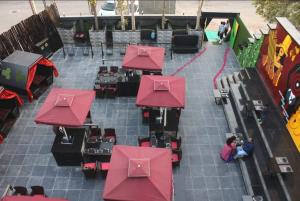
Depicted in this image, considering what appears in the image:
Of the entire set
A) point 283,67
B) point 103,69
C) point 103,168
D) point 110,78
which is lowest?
point 103,168

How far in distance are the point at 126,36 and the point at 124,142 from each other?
983 centimetres

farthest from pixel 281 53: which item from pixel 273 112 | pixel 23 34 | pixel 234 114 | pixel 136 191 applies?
pixel 23 34

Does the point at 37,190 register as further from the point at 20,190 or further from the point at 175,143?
the point at 175,143

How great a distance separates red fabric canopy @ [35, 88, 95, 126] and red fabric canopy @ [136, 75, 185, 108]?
9.30 feet

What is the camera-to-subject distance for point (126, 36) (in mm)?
22484

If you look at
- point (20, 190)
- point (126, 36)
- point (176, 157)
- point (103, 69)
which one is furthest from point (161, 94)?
point (126, 36)

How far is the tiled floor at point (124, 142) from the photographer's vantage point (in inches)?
544

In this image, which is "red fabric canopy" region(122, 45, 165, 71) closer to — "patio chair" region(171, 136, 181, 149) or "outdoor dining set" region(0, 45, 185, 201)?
"outdoor dining set" region(0, 45, 185, 201)

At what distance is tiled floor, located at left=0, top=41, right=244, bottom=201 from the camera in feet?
45.4

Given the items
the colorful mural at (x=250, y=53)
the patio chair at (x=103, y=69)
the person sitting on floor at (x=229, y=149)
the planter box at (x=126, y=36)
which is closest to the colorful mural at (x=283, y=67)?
the colorful mural at (x=250, y=53)

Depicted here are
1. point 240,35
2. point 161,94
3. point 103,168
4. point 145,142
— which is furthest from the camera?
point 240,35

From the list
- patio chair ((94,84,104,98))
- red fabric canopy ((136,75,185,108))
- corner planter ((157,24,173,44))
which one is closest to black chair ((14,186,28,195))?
red fabric canopy ((136,75,185,108))

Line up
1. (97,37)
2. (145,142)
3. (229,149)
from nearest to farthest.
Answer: (229,149)
(145,142)
(97,37)

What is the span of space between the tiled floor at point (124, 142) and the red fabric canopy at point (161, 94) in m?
2.41
